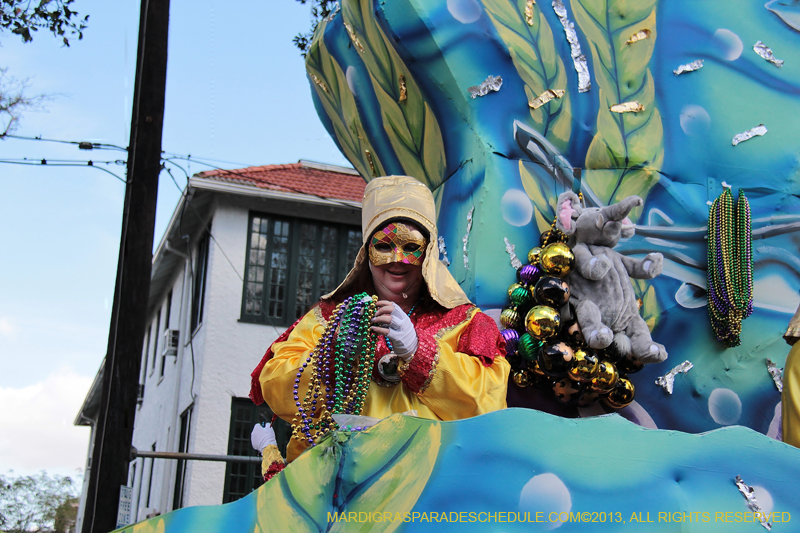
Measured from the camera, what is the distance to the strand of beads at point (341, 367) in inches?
124

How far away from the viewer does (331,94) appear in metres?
5.74

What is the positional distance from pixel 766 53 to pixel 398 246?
9.55ft

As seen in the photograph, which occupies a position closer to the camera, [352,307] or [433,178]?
[352,307]

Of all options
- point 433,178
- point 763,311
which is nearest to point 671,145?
point 763,311

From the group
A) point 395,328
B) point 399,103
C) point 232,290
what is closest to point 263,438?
point 395,328

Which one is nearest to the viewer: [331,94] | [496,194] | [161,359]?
[496,194]

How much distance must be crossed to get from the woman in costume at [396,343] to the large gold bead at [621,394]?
2.82 feet

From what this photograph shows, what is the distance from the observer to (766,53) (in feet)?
16.6

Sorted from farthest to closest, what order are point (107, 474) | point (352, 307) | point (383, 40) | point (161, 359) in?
point (161, 359) < point (107, 474) < point (383, 40) < point (352, 307)

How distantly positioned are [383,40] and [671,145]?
1.75 m

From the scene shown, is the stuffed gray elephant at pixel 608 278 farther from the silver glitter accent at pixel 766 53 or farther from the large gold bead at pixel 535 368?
the silver glitter accent at pixel 766 53

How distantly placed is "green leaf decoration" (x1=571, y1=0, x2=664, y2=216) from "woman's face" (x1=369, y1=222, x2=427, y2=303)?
145 cm

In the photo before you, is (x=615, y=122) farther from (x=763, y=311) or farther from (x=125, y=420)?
(x=125, y=420)

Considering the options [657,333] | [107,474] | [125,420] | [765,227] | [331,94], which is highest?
[331,94]
